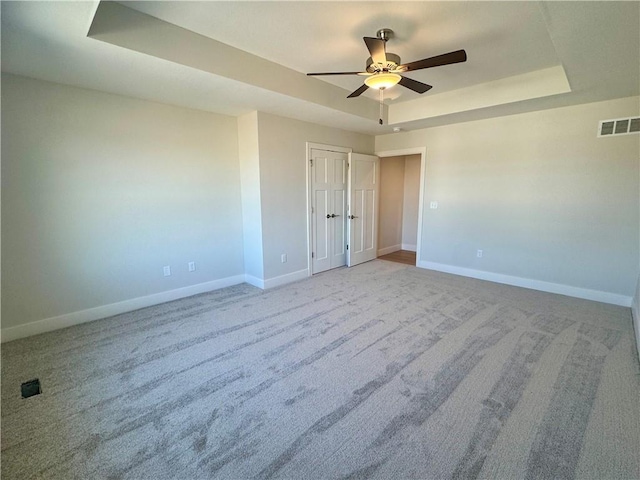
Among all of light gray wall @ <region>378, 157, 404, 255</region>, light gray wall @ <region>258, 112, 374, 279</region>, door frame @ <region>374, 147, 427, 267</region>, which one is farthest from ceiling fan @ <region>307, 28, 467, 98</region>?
light gray wall @ <region>378, 157, 404, 255</region>

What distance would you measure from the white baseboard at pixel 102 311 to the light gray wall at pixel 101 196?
2.3 inches

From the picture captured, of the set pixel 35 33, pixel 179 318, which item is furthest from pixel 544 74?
pixel 179 318

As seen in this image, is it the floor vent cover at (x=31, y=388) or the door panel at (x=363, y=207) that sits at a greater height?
the door panel at (x=363, y=207)

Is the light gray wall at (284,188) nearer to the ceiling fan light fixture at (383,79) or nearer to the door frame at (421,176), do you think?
the door frame at (421,176)

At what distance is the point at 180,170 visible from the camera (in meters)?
3.70

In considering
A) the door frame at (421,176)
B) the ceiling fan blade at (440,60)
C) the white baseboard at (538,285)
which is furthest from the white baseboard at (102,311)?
the white baseboard at (538,285)

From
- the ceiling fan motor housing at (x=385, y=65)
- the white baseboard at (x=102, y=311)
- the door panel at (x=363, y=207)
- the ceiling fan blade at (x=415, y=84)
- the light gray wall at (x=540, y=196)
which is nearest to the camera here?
the ceiling fan motor housing at (x=385, y=65)

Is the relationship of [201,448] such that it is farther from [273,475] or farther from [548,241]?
[548,241]

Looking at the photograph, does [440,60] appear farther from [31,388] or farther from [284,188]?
[31,388]

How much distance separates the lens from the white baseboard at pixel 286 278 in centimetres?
425

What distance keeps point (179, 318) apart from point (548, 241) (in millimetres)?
4911

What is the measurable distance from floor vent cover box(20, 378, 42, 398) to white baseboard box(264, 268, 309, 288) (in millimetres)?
2473

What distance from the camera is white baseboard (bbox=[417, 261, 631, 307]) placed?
3607 millimetres

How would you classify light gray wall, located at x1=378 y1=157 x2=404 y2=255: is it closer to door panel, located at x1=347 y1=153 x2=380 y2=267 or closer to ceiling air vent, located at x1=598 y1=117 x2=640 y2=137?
door panel, located at x1=347 y1=153 x2=380 y2=267
